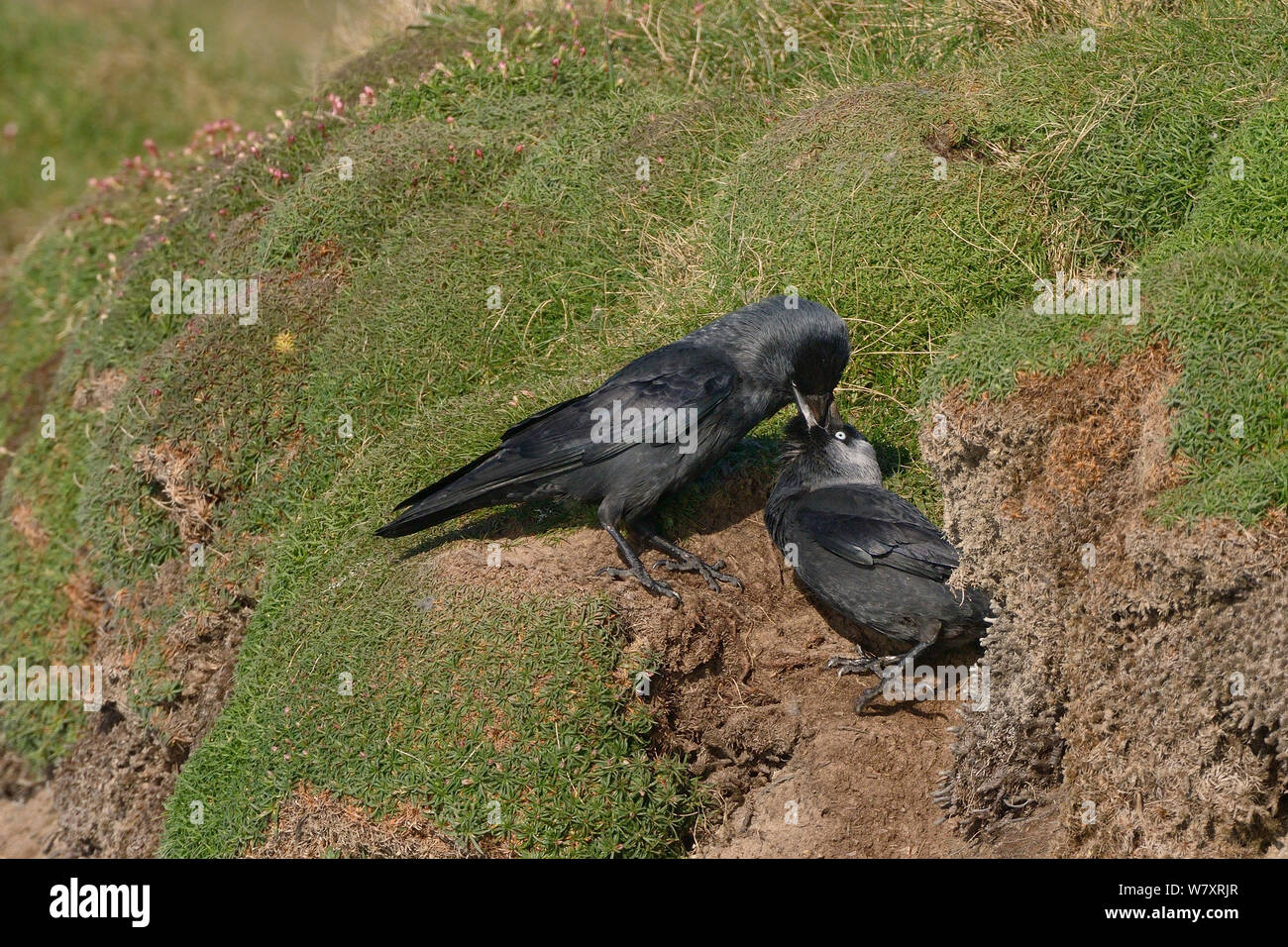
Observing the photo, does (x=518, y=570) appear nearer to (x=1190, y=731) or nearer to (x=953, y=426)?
(x=953, y=426)

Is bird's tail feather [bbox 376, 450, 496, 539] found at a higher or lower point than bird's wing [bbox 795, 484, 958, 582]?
higher

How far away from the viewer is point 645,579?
5199 mm

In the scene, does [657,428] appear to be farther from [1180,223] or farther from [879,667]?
[1180,223]

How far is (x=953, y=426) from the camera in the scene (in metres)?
4.83

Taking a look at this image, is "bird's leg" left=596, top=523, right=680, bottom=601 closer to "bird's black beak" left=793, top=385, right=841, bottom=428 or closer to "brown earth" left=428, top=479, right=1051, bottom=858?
"brown earth" left=428, top=479, right=1051, bottom=858

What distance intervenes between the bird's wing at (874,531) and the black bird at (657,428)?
46cm

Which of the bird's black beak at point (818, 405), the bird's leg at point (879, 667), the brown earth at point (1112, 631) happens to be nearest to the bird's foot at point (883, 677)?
the bird's leg at point (879, 667)

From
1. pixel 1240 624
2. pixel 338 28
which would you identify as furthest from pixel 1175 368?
pixel 338 28

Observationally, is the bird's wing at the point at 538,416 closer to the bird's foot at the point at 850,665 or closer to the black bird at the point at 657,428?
the black bird at the point at 657,428

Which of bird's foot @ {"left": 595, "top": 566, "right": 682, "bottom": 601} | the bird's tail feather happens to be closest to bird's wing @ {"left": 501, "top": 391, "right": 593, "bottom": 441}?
the bird's tail feather

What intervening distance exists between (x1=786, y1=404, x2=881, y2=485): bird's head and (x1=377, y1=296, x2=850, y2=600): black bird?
0.10 metres

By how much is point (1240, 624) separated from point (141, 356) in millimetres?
6481

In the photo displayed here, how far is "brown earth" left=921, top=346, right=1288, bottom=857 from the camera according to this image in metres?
3.88

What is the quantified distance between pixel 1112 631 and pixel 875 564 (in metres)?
1.08
